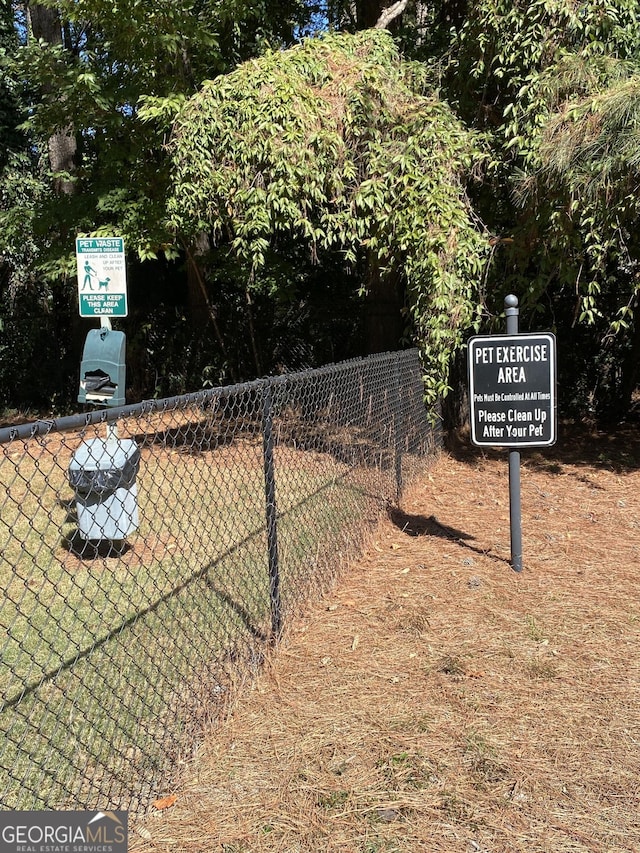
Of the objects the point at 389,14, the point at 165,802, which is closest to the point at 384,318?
the point at 389,14

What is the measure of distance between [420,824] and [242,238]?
6487mm

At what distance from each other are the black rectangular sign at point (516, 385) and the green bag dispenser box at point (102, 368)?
2745mm

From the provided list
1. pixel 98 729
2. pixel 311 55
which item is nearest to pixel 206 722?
pixel 98 729

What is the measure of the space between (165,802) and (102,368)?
150 inches

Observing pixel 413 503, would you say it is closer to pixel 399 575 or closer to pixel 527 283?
pixel 399 575

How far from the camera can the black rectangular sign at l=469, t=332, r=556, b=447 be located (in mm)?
4918

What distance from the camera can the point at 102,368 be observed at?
5957mm

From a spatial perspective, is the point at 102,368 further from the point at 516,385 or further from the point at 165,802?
the point at 165,802

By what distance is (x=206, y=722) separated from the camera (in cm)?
330

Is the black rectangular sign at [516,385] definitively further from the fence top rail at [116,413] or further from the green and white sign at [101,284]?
the green and white sign at [101,284]

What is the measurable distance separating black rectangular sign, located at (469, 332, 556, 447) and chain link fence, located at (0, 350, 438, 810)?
91cm

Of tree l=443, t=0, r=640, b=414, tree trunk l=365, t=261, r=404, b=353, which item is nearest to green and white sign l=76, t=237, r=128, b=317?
tree l=443, t=0, r=640, b=414

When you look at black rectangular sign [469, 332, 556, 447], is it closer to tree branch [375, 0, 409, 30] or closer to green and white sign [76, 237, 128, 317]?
green and white sign [76, 237, 128, 317]

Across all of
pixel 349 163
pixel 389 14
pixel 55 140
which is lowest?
pixel 349 163
